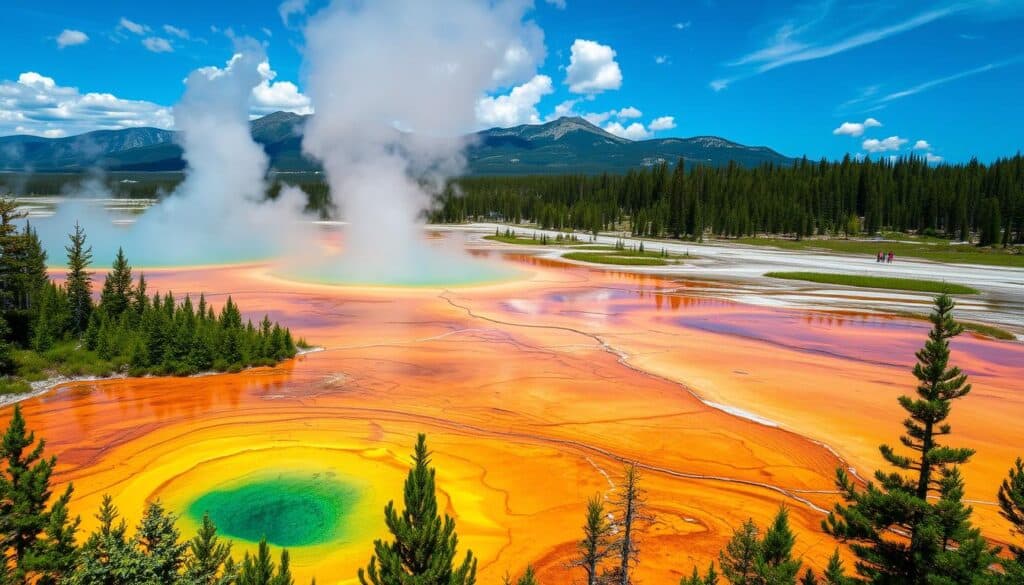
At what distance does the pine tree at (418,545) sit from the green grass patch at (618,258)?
56.0 metres

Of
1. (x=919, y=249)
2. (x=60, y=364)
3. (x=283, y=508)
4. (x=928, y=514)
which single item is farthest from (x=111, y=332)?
(x=919, y=249)

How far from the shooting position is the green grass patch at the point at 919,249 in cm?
6531

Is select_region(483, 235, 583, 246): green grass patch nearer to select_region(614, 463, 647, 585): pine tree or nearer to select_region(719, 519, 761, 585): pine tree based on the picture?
select_region(614, 463, 647, 585): pine tree

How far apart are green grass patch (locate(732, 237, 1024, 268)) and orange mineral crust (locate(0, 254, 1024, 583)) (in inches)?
1856

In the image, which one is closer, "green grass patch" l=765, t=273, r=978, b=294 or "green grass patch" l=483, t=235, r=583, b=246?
"green grass patch" l=765, t=273, r=978, b=294

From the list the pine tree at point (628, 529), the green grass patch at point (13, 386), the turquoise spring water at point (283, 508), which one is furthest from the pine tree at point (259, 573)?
the green grass patch at point (13, 386)

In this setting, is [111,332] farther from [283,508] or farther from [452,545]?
[452,545]

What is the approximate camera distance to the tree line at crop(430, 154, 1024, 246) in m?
90.4

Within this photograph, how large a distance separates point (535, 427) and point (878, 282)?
42784 millimetres

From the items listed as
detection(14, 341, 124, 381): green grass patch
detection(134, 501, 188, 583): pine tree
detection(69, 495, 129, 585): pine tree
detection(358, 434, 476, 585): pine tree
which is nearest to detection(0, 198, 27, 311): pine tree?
detection(14, 341, 124, 381): green grass patch

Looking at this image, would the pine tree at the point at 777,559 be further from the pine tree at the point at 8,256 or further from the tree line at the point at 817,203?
the tree line at the point at 817,203

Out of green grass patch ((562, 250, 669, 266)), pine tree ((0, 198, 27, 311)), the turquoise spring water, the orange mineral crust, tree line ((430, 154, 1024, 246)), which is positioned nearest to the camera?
the turquoise spring water

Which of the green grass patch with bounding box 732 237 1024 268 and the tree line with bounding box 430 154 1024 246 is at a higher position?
the tree line with bounding box 430 154 1024 246

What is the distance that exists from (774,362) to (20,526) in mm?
23291
